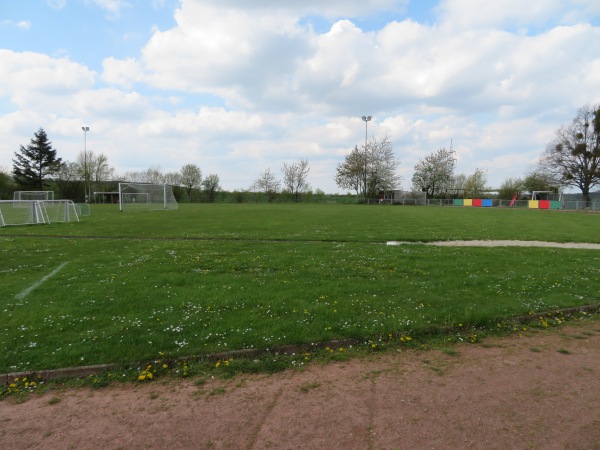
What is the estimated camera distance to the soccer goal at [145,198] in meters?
40.8

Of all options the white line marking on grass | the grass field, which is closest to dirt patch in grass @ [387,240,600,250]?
the grass field

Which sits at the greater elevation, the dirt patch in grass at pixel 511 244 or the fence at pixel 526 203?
the fence at pixel 526 203

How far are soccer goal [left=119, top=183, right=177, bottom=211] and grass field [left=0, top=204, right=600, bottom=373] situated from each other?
30129 millimetres

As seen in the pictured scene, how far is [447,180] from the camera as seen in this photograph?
77625 mm

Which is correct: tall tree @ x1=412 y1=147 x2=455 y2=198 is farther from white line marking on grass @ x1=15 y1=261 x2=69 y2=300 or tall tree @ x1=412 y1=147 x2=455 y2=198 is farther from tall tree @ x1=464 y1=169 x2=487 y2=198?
white line marking on grass @ x1=15 y1=261 x2=69 y2=300

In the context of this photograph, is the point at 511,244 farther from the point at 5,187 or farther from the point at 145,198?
the point at 5,187

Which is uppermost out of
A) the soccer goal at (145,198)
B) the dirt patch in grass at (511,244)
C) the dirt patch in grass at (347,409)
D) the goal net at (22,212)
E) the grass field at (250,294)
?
the soccer goal at (145,198)

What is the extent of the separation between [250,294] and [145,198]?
40493mm

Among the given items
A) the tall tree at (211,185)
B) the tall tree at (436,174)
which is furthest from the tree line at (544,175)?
the tall tree at (211,185)

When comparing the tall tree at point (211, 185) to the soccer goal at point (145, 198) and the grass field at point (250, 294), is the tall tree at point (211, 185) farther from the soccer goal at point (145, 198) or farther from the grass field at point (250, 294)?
the grass field at point (250, 294)

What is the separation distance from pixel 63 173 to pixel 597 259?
79559 millimetres

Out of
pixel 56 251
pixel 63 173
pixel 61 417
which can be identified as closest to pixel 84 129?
pixel 63 173

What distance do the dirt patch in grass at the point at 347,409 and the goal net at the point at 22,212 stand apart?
73.9 ft

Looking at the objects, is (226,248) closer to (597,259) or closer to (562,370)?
(562,370)
